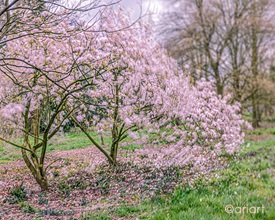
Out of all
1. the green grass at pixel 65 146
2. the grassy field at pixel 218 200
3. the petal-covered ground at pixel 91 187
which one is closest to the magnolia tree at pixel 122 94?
the petal-covered ground at pixel 91 187

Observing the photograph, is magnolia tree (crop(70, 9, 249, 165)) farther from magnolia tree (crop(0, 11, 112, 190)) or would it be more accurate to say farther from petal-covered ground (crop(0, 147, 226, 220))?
petal-covered ground (crop(0, 147, 226, 220))

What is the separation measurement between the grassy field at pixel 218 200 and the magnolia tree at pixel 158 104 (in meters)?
0.99

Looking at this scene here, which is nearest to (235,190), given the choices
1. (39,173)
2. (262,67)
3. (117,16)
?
(39,173)

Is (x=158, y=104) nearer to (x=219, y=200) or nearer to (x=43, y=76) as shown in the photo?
(x=43, y=76)

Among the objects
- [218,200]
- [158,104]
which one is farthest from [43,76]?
[218,200]

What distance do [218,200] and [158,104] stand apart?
3418 mm

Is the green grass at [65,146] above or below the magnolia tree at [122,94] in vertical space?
below

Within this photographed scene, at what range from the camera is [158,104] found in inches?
299

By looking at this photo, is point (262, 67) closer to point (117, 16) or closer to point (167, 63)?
point (167, 63)

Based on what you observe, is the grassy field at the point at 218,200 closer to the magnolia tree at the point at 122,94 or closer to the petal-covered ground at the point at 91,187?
the petal-covered ground at the point at 91,187

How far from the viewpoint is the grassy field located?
166 inches

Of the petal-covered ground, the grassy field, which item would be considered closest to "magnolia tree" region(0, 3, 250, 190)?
the petal-covered ground

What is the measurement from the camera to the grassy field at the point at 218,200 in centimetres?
421

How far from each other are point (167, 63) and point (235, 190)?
17.4 ft
